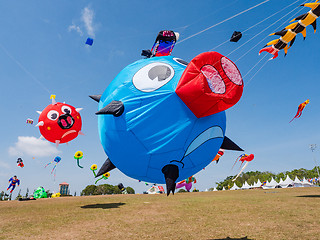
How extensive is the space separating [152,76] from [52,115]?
9652mm

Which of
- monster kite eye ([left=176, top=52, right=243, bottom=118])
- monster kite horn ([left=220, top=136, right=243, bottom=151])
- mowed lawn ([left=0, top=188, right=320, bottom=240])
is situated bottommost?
mowed lawn ([left=0, top=188, right=320, bottom=240])

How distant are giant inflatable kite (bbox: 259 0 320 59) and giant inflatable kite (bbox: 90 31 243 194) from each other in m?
0.70

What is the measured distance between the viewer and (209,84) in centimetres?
294

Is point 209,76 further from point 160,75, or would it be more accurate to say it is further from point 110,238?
point 110,238

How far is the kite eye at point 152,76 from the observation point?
3.21 metres

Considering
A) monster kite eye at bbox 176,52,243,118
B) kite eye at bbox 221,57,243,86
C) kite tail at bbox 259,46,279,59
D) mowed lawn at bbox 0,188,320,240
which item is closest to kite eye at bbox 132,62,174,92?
monster kite eye at bbox 176,52,243,118

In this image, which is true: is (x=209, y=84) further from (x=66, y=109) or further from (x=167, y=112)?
(x=66, y=109)

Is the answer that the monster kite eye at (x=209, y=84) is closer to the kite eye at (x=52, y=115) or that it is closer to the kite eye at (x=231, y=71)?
the kite eye at (x=231, y=71)

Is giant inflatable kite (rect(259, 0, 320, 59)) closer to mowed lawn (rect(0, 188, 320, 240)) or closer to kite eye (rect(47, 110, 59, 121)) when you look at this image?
kite eye (rect(47, 110, 59, 121))

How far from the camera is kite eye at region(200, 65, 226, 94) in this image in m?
2.95

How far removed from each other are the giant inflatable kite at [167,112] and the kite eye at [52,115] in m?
8.79

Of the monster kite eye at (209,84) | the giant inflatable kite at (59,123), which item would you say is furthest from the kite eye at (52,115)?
the monster kite eye at (209,84)

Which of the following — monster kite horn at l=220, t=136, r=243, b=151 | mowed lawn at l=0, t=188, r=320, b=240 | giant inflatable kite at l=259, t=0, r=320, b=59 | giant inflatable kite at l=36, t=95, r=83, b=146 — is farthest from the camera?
mowed lawn at l=0, t=188, r=320, b=240

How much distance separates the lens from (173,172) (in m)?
3.16
